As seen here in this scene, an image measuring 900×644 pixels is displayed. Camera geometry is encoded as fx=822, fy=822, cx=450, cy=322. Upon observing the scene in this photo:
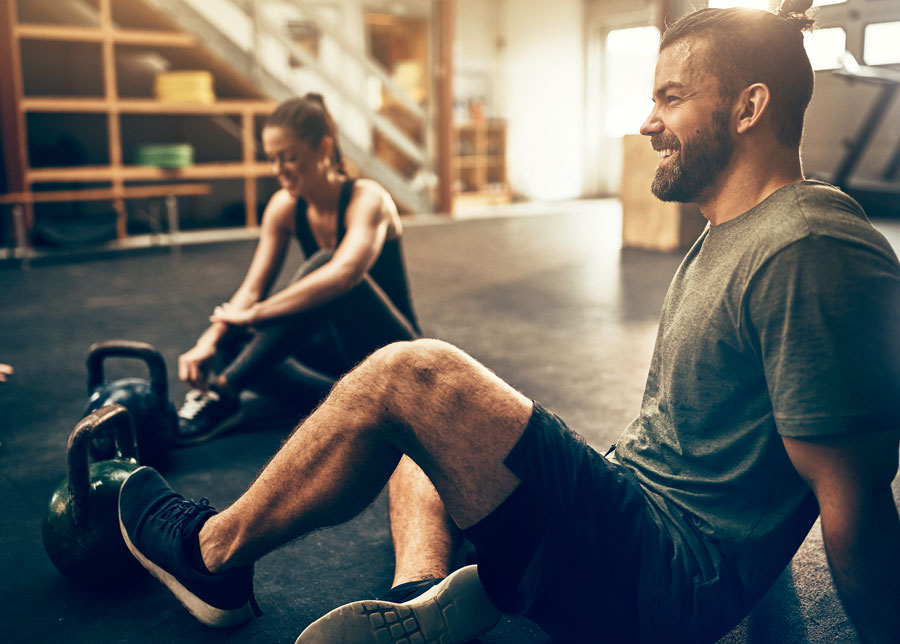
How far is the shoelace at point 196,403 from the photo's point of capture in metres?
2.65

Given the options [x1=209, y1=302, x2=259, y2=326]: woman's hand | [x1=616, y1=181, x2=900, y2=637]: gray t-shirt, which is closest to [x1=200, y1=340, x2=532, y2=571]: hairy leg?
[x1=616, y1=181, x2=900, y2=637]: gray t-shirt

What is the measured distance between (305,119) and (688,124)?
1.58m

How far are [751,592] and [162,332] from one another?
11.5 ft

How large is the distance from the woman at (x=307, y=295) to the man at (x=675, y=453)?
1190mm

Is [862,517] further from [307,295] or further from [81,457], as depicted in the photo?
[307,295]

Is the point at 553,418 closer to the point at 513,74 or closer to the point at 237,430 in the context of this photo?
the point at 237,430

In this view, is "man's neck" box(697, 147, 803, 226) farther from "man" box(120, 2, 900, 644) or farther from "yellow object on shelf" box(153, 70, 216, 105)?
"yellow object on shelf" box(153, 70, 216, 105)

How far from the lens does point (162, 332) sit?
13.6 ft

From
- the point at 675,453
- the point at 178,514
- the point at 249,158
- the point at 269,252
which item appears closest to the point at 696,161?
the point at 675,453

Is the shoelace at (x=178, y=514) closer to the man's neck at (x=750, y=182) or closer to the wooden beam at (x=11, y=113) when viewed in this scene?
the man's neck at (x=750, y=182)

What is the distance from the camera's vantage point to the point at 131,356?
234 centimetres

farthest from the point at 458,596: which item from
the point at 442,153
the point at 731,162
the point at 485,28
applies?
the point at 485,28

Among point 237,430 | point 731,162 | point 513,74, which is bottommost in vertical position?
point 237,430

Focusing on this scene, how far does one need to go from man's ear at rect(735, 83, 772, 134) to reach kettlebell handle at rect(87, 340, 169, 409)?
168 cm
